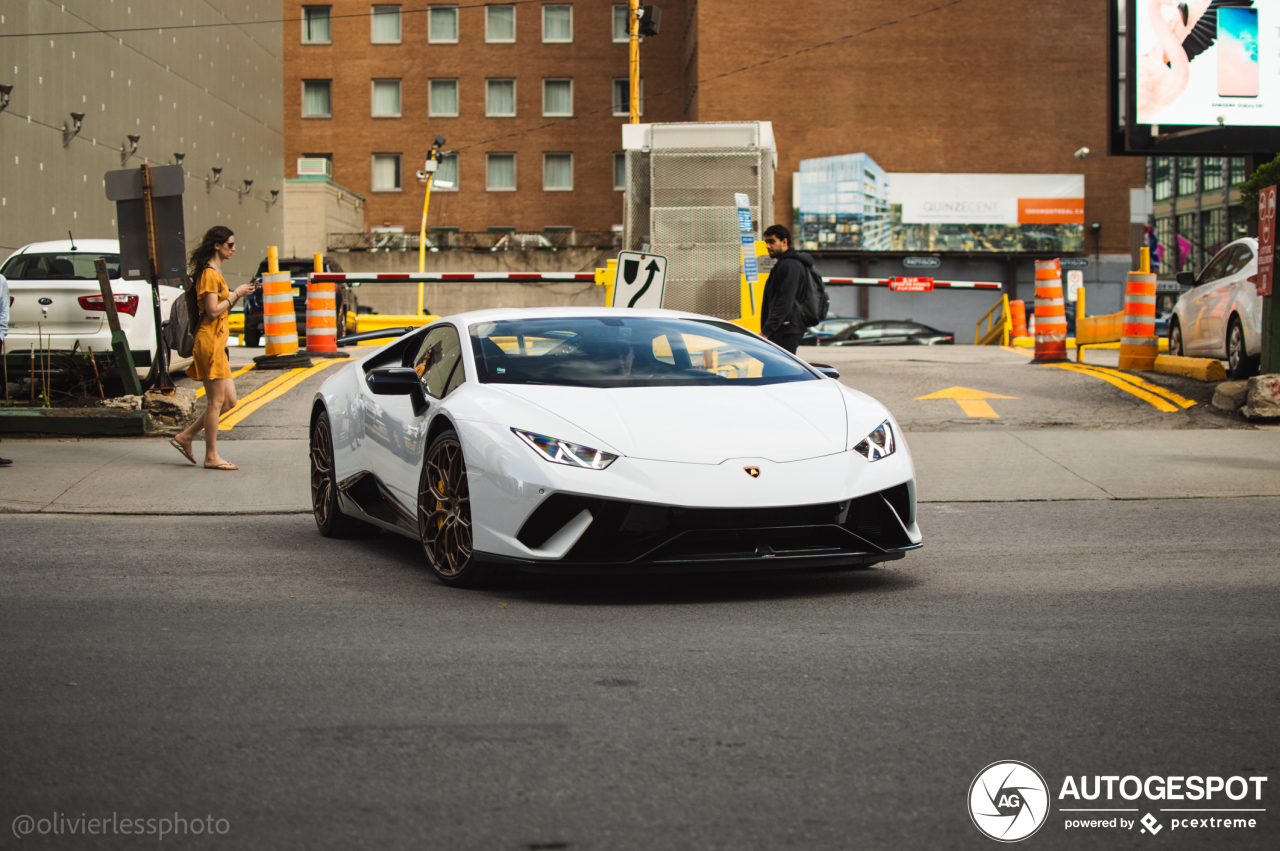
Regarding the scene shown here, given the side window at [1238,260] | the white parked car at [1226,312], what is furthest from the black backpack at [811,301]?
the side window at [1238,260]

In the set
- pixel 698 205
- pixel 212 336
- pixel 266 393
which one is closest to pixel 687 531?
pixel 212 336

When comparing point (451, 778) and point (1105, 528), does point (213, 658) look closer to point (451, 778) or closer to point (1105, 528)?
point (451, 778)

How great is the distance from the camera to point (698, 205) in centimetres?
1903

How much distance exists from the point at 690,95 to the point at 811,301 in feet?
156

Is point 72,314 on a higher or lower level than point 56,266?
lower

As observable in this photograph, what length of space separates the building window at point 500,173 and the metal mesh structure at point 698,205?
1820 inches

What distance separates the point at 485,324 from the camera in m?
7.00

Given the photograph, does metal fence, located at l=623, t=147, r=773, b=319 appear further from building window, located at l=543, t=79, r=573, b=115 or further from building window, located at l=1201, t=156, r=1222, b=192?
building window, located at l=1201, t=156, r=1222, b=192

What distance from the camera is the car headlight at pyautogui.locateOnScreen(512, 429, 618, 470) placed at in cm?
565

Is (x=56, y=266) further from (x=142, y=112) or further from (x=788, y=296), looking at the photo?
(x=142, y=112)

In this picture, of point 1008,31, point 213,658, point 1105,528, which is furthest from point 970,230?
point 213,658

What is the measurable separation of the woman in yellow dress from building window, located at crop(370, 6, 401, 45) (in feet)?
185

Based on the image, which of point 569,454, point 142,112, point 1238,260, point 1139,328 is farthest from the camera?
point 142,112

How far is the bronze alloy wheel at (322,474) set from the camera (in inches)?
311
